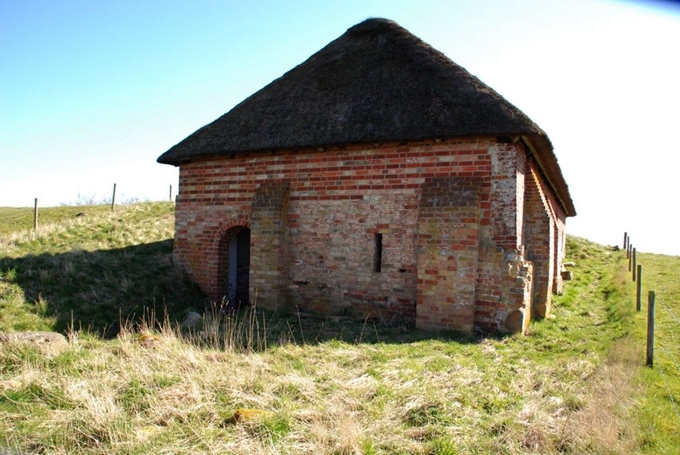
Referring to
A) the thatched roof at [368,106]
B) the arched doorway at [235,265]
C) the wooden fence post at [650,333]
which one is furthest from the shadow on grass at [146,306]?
the thatched roof at [368,106]

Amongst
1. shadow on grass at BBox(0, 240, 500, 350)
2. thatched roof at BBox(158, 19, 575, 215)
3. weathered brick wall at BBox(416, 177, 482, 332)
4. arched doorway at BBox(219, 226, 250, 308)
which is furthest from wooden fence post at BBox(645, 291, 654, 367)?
arched doorway at BBox(219, 226, 250, 308)

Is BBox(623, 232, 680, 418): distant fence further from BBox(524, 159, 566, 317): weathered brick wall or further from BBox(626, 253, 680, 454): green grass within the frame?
BBox(524, 159, 566, 317): weathered brick wall

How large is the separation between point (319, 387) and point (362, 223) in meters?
4.43

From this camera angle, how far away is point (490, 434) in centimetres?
415

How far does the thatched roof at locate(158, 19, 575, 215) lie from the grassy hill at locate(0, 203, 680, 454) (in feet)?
11.7

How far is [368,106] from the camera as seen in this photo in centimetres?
944

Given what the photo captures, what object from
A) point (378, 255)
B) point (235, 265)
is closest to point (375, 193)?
point (378, 255)

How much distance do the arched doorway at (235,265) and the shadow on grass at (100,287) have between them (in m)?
0.72

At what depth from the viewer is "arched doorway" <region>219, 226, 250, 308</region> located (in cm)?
1087

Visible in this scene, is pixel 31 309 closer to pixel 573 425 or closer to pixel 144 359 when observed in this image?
pixel 144 359

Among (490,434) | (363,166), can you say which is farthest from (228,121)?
(490,434)

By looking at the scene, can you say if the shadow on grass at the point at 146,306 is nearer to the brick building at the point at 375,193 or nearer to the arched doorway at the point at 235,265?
the brick building at the point at 375,193

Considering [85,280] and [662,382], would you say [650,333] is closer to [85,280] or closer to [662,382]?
[662,382]

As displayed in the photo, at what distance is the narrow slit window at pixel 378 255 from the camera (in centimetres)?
902
